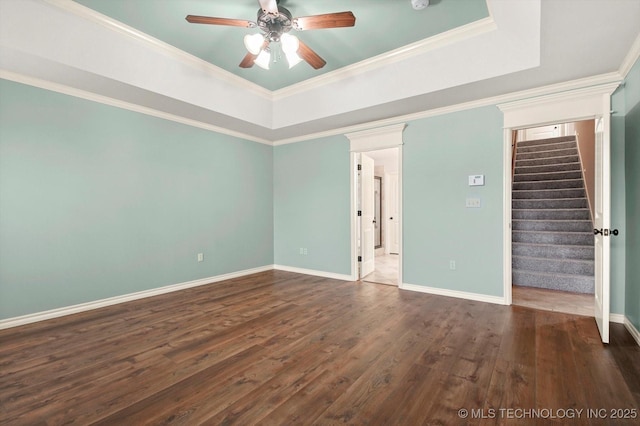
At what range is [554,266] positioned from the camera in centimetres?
430

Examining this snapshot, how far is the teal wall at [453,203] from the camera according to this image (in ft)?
11.8

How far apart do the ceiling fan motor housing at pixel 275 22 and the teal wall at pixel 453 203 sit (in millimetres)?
2366

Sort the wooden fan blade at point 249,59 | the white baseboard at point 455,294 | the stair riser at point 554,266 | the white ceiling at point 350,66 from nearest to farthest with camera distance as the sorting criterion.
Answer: the white ceiling at point 350,66 < the wooden fan blade at point 249,59 < the white baseboard at point 455,294 < the stair riser at point 554,266

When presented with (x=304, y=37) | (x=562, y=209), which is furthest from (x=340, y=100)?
(x=562, y=209)

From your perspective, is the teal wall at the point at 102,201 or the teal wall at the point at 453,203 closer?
the teal wall at the point at 102,201

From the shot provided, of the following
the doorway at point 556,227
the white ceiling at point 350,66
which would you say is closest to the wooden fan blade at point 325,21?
the white ceiling at point 350,66

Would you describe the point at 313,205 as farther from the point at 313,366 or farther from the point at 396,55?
the point at 313,366

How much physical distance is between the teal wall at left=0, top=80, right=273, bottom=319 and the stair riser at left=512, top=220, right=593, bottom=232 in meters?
5.02

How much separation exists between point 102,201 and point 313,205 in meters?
3.11

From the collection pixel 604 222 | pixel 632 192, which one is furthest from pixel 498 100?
pixel 604 222

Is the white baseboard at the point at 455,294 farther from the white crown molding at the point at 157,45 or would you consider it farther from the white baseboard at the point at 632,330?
the white crown molding at the point at 157,45

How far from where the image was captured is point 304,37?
3.12 metres

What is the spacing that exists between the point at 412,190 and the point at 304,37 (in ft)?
8.10

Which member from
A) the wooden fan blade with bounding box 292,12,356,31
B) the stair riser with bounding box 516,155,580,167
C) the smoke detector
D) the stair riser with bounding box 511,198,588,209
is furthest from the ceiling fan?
the stair riser with bounding box 516,155,580,167
